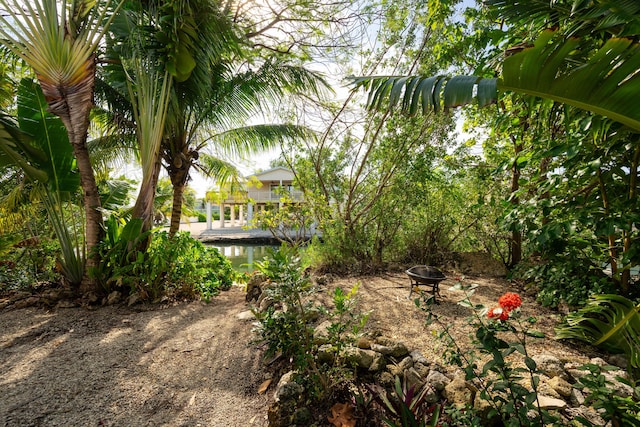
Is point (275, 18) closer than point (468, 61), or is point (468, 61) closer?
point (468, 61)

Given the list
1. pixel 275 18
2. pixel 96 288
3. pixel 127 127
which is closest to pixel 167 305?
pixel 96 288

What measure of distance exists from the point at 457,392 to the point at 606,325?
1.80m

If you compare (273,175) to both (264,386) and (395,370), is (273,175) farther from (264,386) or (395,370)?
(395,370)

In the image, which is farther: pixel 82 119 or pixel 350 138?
pixel 350 138

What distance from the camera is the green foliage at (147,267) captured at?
425cm

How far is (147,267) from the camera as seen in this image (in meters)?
4.36

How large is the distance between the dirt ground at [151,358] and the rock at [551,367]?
38 centimetres

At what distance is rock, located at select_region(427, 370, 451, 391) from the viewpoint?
1975 mm

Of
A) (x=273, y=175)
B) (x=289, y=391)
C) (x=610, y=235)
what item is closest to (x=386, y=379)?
(x=289, y=391)

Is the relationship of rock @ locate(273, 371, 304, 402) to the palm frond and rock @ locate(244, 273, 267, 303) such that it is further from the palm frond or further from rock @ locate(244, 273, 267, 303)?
the palm frond

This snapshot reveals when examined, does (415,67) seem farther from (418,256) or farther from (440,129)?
(418,256)

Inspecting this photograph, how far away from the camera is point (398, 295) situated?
418 cm

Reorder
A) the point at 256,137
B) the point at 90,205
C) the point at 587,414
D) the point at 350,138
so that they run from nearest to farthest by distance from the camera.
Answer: the point at 587,414 → the point at 90,205 → the point at 350,138 → the point at 256,137

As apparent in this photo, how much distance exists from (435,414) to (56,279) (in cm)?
639
